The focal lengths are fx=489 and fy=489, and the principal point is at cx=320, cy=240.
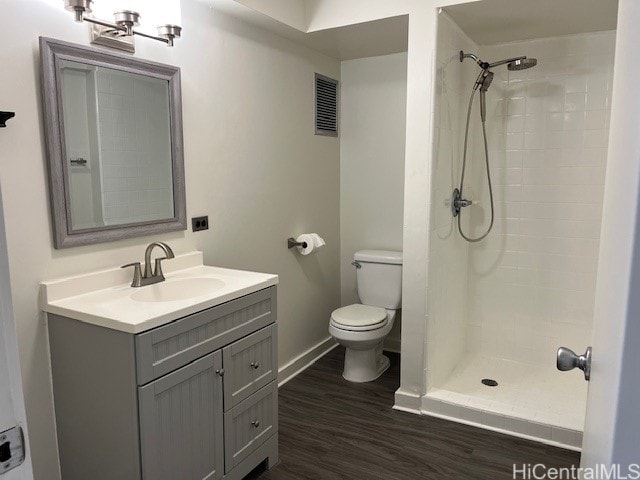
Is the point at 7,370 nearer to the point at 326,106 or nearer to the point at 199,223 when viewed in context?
the point at 199,223

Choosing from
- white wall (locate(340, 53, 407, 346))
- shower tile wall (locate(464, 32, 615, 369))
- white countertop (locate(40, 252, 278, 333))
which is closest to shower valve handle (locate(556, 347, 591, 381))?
white countertop (locate(40, 252, 278, 333))

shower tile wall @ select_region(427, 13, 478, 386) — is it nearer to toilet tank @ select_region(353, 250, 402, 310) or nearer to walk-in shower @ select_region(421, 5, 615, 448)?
walk-in shower @ select_region(421, 5, 615, 448)

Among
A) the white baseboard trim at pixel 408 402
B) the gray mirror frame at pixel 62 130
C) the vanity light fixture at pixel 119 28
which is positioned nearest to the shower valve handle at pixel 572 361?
the gray mirror frame at pixel 62 130

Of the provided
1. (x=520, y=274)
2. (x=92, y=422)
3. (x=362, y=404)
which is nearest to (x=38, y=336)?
(x=92, y=422)

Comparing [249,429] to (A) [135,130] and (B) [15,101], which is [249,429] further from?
(B) [15,101]

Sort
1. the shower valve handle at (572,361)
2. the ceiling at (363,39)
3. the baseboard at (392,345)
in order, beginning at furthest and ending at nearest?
the baseboard at (392,345), the ceiling at (363,39), the shower valve handle at (572,361)

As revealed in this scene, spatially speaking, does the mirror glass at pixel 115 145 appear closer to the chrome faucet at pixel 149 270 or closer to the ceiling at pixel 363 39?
the chrome faucet at pixel 149 270

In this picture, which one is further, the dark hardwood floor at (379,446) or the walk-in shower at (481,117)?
the walk-in shower at (481,117)

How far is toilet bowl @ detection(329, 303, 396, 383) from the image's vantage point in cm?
310

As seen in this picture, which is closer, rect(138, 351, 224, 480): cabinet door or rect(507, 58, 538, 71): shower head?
rect(138, 351, 224, 480): cabinet door

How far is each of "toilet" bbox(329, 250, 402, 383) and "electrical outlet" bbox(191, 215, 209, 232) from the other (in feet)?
3.64

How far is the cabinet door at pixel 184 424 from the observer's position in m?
1.70

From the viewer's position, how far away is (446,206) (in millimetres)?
2971

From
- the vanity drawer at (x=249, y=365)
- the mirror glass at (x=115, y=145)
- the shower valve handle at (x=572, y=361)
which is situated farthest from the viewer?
the vanity drawer at (x=249, y=365)
